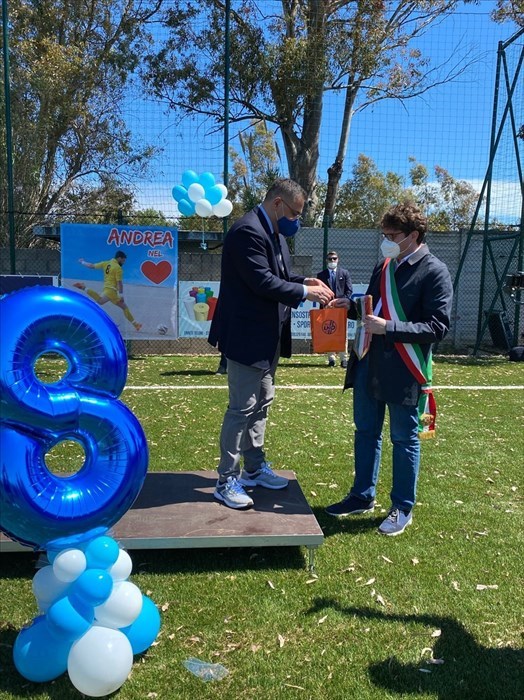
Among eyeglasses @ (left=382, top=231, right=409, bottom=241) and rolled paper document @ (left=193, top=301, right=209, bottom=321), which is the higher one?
eyeglasses @ (left=382, top=231, right=409, bottom=241)

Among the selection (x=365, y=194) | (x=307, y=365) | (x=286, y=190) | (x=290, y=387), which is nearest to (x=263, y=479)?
(x=286, y=190)

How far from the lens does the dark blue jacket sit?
3473 millimetres

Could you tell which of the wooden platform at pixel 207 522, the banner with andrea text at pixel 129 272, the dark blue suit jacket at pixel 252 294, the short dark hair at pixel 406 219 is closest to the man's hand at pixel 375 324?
the dark blue suit jacket at pixel 252 294

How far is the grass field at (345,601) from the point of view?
7.88 feet

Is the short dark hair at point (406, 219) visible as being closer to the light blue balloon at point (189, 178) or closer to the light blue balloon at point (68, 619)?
the light blue balloon at point (68, 619)

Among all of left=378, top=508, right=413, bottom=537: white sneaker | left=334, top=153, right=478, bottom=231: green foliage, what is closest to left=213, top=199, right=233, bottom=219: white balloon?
left=378, top=508, right=413, bottom=537: white sneaker

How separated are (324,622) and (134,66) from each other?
17.2 metres

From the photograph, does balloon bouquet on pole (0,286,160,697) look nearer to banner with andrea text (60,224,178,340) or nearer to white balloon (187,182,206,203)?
white balloon (187,182,206,203)

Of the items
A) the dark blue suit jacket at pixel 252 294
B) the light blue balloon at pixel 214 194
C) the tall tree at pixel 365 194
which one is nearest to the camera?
the dark blue suit jacket at pixel 252 294

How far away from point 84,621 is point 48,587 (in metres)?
0.19

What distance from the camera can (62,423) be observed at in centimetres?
227

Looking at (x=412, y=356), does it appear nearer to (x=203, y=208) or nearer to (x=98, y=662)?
(x=98, y=662)

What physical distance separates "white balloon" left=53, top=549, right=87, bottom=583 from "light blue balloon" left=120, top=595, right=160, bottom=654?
13.7 inches

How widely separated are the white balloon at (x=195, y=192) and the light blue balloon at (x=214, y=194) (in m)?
0.10
